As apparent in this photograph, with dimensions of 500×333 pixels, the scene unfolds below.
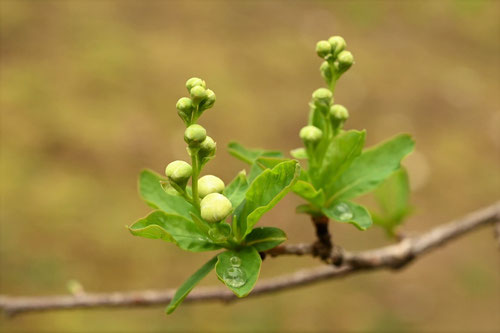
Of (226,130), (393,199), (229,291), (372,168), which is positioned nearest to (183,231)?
(372,168)


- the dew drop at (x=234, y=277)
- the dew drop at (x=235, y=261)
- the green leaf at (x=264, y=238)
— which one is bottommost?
the dew drop at (x=235, y=261)

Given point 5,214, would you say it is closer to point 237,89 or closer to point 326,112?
point 237,89

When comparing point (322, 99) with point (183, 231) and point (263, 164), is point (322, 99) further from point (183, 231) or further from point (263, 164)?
point (183, 231)

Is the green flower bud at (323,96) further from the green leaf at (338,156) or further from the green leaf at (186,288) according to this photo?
the green leaf at (186,288)

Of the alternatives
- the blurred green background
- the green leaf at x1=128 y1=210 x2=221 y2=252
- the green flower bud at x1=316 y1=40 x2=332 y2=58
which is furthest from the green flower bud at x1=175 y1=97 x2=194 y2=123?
the blurred green background

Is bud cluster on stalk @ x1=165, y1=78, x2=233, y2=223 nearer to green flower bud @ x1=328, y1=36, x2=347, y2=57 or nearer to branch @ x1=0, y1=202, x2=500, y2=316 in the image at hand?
green flower bud @ x1=328, y1=36, x2=347, y2=57

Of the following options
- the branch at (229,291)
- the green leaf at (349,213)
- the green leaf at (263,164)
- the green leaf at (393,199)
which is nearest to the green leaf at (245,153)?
the green leaf at (263,164)
